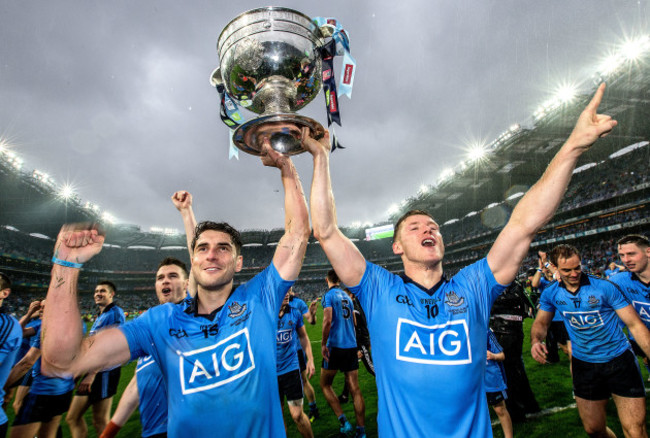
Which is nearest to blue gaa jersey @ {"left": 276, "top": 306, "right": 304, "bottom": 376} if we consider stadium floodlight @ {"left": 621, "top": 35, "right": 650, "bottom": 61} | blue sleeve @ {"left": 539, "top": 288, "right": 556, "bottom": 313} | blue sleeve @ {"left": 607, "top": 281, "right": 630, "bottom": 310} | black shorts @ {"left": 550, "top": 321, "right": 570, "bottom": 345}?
blue sleeve @ {"left": 539, "top": 288, "right": 556, "bottom": 313}

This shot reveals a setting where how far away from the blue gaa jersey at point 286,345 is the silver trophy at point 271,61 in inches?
→ 134

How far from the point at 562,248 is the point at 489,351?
168 centimetres

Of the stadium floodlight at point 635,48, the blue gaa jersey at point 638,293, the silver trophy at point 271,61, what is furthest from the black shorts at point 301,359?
the stadium floodlight at point 635,48

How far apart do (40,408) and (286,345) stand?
3169mm

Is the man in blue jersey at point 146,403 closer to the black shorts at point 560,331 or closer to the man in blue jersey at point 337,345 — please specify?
the man in blue jersey at point 337,345

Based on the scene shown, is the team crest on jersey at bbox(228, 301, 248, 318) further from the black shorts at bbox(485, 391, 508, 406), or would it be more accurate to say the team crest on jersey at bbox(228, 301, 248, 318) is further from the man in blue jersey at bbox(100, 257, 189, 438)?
the black shorts at bbox(485, 391, 508, 406)

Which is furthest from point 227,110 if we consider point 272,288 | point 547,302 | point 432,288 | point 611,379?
point 611,379

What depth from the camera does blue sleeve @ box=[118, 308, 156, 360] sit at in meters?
1.94

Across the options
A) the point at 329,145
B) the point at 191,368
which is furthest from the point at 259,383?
the point at 329,145

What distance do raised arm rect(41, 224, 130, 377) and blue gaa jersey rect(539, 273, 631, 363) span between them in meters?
4.89

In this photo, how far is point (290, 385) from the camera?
15.3 ft

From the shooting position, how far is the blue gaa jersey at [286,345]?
185 inches

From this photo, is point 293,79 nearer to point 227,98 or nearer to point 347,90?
point 347,90

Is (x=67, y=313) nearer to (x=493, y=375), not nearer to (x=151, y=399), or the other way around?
(x=151, y=399)
